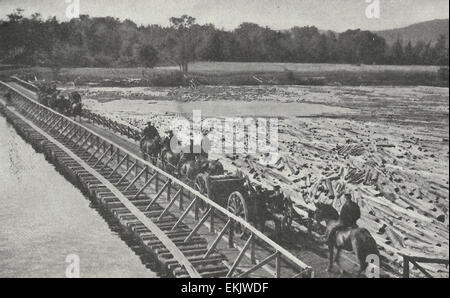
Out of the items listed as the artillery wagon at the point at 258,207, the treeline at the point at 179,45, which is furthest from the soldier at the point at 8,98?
the artillery wagon at the point at 258,207

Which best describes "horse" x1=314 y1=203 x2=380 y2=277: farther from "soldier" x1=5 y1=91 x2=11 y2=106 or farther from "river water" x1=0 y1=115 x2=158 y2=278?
"soldier" x1=5 y1=91 x2=11 y2=106

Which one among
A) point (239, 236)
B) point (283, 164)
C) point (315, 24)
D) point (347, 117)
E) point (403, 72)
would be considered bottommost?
point (239, 236)

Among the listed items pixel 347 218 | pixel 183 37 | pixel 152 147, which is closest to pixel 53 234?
pixel 152 147

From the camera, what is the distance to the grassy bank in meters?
11.5

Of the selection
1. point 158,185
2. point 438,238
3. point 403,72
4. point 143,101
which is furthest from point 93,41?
point 438,238

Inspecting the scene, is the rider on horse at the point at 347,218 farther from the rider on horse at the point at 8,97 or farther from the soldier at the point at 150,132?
the rider on horse at the point at 8,97

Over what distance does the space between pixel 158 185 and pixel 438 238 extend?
339 inches

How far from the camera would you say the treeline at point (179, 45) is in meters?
11.7

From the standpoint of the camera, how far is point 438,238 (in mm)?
9641

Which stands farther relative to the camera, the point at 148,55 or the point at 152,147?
the point at 152,147

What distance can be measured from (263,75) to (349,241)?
219 inches

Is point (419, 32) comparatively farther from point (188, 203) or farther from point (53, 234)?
point (53, 234)

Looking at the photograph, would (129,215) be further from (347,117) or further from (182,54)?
(347,117)

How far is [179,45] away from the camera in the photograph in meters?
15.0
